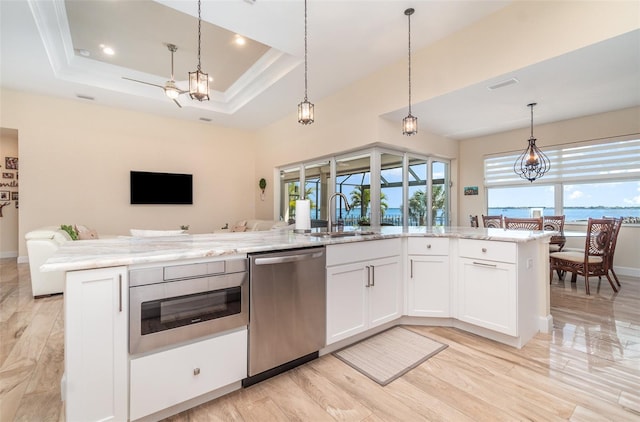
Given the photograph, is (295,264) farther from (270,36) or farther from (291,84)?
(291,84)

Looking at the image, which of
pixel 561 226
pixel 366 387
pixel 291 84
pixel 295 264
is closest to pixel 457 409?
pixel 366 387

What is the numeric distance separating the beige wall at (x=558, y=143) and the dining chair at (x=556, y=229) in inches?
33.5

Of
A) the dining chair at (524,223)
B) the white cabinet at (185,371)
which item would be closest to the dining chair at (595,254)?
the dining chair at (524,223)

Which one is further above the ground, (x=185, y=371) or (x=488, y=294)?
(x=488, y=294)

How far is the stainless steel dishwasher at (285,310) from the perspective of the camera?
1749 mm

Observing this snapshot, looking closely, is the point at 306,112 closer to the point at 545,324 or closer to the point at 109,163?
the point at 545,324

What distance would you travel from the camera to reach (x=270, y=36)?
341 cm

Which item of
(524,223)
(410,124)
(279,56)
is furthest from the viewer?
(279,56)

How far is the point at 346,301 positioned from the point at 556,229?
414 cm

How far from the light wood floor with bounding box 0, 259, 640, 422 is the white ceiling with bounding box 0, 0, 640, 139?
8.87 feet

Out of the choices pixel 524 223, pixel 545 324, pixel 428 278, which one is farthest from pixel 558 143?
pixel 428 278

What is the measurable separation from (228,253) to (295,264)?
47 centimetres

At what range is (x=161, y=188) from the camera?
20.9 ft

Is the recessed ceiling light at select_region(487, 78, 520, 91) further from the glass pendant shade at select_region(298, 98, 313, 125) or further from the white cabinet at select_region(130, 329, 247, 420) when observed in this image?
the white cabinet at select_region(130, 329, 247, 420)
